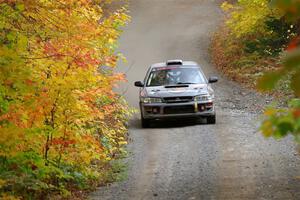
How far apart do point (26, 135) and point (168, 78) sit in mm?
9065

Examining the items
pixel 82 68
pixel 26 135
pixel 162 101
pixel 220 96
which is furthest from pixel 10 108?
pixel 220 96

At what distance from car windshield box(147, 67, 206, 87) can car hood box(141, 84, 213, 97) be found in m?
0.37

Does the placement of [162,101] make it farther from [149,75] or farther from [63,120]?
[63,120]

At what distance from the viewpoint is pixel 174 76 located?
1658 cm

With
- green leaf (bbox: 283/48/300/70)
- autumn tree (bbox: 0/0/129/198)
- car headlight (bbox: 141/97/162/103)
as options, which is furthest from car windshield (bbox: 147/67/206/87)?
green leaf (bbox: 283/48/300/70)

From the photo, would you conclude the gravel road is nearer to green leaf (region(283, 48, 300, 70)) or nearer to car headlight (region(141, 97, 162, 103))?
car headlight (region(141, 97, 162, 103))

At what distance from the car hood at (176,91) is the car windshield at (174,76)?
14.7 inches

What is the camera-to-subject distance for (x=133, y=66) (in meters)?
29.2

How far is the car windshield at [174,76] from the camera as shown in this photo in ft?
53.8

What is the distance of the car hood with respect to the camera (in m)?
15.4

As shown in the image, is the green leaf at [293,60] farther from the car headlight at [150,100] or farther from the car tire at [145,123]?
the car tire at [145,123]

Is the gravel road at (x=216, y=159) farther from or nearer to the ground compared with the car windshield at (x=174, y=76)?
nearer to the ground

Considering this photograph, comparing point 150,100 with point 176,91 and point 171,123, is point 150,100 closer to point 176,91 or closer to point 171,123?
point 176,91

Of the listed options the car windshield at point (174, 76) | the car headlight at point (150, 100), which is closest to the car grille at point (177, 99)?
the car headlight at point (150, 100)
